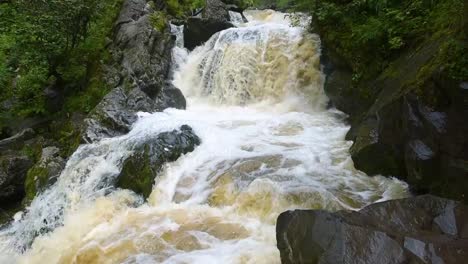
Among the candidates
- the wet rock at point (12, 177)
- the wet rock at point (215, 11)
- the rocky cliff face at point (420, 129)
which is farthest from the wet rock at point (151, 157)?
the wet rock at point (215, 11)

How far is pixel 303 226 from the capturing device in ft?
13.3

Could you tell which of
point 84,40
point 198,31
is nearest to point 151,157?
point 84,40

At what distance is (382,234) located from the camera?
12.0 feet

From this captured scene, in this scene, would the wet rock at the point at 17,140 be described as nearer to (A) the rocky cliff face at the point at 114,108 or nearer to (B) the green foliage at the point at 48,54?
(A) the rocky cliff face at the point at 114,108

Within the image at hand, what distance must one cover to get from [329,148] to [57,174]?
17.6 feet

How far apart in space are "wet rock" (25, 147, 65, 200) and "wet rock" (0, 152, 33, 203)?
23.8 inches

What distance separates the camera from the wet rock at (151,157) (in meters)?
7.09

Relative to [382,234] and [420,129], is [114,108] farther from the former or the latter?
[382,234]

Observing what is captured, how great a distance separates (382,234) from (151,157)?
15.9ft

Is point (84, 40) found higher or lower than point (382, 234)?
higher

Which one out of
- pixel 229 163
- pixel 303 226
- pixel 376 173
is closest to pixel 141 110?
pixel 229 163

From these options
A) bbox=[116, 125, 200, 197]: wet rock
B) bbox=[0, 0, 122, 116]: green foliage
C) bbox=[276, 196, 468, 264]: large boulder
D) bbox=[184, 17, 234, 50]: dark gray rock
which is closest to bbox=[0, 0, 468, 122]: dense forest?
bbox=[0, 0, 122, 116]: green foliage

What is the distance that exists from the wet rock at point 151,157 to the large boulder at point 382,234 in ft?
11.2

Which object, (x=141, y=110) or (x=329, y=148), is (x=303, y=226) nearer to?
(x=329, y=148)
